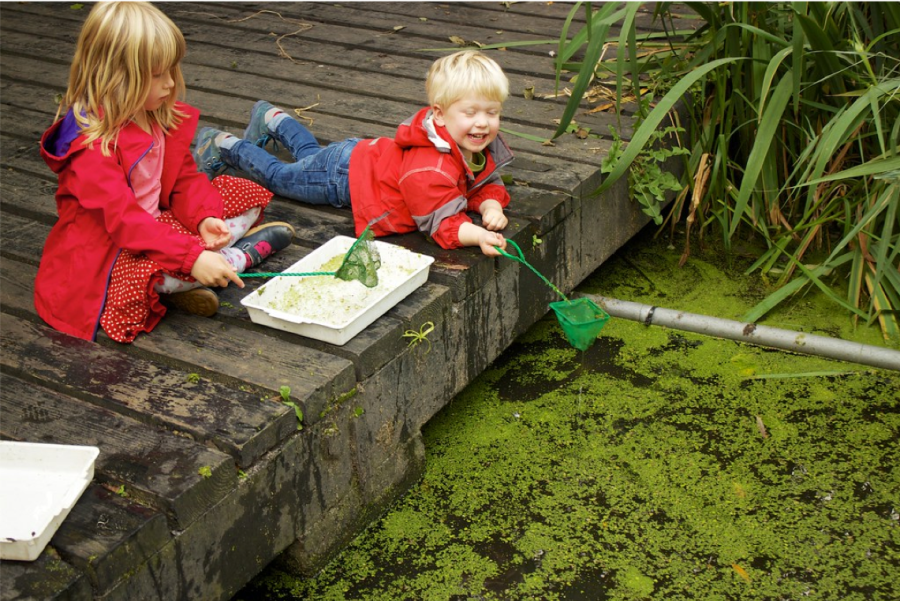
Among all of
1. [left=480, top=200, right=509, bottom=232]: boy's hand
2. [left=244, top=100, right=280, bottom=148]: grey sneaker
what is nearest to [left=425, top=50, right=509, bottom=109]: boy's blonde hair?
[left=480, top=200, right=509, bottom=232]: boy's hand

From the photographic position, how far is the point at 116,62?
2072 millimetres

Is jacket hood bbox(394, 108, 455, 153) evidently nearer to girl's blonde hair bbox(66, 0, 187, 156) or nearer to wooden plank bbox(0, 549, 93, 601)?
girl's blonde hair bbox(66, 0, 187, 156)

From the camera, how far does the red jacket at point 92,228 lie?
2107 mm

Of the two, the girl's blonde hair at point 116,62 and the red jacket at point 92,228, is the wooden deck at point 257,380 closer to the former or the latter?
the red jacket at point 92,228

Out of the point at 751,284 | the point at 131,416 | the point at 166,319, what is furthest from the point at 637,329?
the point at 131,416

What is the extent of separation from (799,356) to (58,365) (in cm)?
197

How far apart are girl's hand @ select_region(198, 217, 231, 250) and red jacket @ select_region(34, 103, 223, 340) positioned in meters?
0.13

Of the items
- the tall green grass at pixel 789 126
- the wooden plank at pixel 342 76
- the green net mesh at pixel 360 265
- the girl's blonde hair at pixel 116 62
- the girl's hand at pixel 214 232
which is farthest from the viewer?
the wooden plank at pixel 342 76

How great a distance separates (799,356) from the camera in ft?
9.36

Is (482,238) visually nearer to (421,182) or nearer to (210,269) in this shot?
(421,182)

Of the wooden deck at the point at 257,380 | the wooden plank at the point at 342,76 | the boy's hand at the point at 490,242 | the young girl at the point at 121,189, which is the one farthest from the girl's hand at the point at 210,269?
the wooden plank at the point at 342,76

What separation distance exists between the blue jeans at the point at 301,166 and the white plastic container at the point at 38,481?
46.4 inches

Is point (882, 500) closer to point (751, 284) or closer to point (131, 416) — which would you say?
point (751, 284)

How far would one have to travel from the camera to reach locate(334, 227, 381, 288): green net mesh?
7.16ft
